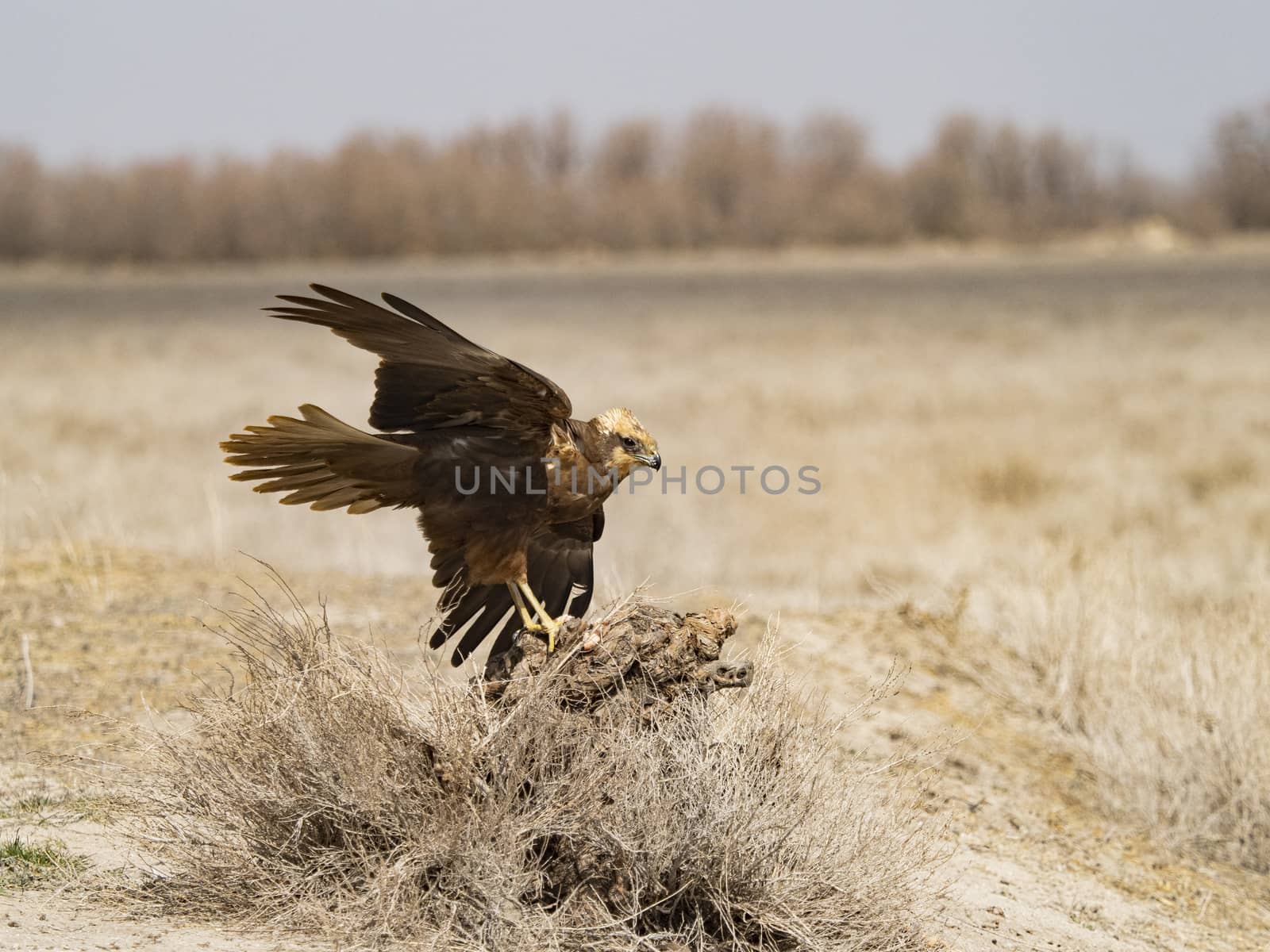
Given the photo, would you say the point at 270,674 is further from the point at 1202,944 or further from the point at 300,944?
the point at 1202,944

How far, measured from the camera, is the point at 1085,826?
5.58 metres

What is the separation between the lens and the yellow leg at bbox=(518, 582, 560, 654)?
4027 millimetres

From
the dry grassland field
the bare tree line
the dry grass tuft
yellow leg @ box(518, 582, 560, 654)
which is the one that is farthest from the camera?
the bare tree line

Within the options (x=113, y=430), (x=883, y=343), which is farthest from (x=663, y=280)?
(x=113, y=430)

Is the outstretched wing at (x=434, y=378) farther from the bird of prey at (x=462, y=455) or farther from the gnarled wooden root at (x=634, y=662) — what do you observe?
the gnarled wooden root at (x=634, y=662)

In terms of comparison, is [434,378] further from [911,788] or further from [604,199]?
[604,199]

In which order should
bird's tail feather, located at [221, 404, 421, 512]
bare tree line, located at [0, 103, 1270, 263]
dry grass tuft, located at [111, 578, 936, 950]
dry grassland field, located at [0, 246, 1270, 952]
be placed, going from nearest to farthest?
dry grass tuft, located at [111, 578, 936, 950] → bird's tail feather, located at [221, 404, 421, 512] → dry grassland field, located at [0, 246, 1270, 952] → bare tree line, located at [0, 103, 1270, 263]

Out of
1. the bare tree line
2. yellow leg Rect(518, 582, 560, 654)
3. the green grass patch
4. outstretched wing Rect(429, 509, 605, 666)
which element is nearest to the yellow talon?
yellow leg Rect(518, 582, 560, 654)

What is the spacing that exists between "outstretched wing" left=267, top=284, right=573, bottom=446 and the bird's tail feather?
0.32 ft

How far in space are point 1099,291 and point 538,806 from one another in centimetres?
3682

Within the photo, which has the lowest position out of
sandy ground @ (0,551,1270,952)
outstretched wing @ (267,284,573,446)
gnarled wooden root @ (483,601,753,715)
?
sandy ground @ (0,551,1270,952)

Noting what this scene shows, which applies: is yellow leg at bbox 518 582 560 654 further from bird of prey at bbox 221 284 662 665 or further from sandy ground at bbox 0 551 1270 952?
sandy ground at bbox 0 551 1270 952

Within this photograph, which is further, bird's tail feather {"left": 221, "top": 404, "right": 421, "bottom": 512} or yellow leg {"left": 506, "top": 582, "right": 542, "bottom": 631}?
yellow leg {"left": 506, "top": 582, "right": 542, "bottom": 631}

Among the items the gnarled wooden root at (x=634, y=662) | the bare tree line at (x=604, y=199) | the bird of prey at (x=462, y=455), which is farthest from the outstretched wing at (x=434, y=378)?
the bare tree line at (x=604, y=199)
